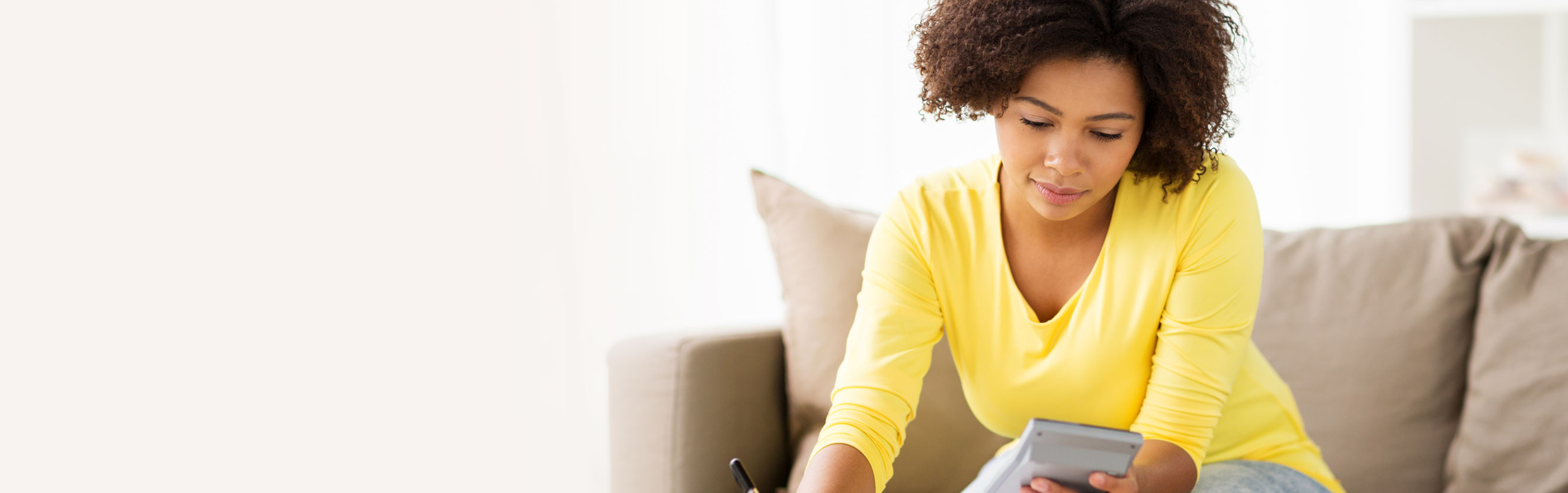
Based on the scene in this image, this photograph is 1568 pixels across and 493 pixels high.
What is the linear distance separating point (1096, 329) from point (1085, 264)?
8 cm

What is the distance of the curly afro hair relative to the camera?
0.95 meters

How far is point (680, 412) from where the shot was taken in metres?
1.39

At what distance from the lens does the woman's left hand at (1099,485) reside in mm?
911

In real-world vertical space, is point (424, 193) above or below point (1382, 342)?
above

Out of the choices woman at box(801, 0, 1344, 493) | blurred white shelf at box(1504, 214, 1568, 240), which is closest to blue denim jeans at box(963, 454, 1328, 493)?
woman at box(801, 0, 1344, 493)

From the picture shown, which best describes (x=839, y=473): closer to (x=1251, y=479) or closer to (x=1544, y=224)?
(x=1251, y=479)

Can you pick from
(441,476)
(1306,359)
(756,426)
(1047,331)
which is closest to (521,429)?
(441,476)

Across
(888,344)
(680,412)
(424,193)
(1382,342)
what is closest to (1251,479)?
(888,344)

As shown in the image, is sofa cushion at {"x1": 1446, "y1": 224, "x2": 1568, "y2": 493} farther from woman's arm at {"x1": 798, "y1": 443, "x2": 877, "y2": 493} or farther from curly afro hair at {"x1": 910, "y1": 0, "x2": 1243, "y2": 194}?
woman's arm at {"x1": 798, "y1": 443, "x2": 877, "y2": 493}

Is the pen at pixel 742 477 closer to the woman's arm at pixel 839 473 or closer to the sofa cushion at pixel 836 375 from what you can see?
the woman's arm at pixel 839 473

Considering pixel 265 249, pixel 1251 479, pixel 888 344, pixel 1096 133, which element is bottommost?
pixel 1251 479

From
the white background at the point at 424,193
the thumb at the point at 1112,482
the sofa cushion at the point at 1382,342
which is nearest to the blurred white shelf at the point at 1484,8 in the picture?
the white background at the point at 424,193

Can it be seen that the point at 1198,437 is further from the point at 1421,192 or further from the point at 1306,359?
the point at 1421,192

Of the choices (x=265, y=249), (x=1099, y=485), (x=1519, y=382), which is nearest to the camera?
(x=1099, y=485)
